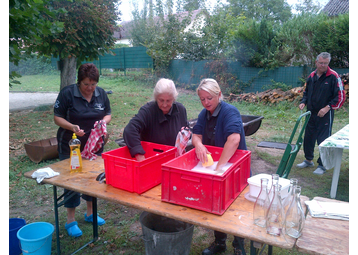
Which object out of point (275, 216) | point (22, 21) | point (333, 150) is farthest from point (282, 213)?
point (22, 21)

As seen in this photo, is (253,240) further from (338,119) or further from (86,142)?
(338,119)

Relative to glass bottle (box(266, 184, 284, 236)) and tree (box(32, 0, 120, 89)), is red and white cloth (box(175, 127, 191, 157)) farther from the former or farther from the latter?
tree (box(32, 0, 120, 89))

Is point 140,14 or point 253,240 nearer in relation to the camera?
point 253,240

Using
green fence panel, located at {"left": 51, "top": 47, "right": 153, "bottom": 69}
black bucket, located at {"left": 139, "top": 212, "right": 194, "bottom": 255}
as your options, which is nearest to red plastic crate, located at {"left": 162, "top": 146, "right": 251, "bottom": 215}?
black bucket, located at {"left": 139, "top": 212, "right": 194, "bottom": 255}

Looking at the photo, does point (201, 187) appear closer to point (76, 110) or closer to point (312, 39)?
point (76, 110)

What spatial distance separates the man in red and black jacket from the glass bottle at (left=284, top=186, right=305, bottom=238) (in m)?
3.87

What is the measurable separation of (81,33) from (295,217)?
7809 millimetres

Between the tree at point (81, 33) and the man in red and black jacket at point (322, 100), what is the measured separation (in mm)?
6022

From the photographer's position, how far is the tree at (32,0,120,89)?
737 centimetres

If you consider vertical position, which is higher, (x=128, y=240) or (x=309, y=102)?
(x=309, y=102)

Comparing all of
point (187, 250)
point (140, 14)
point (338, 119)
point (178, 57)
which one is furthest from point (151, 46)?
point (140, 14)

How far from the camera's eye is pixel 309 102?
5293 mm

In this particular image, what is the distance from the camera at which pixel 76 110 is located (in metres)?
3.00

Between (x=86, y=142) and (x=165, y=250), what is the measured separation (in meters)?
1.53
